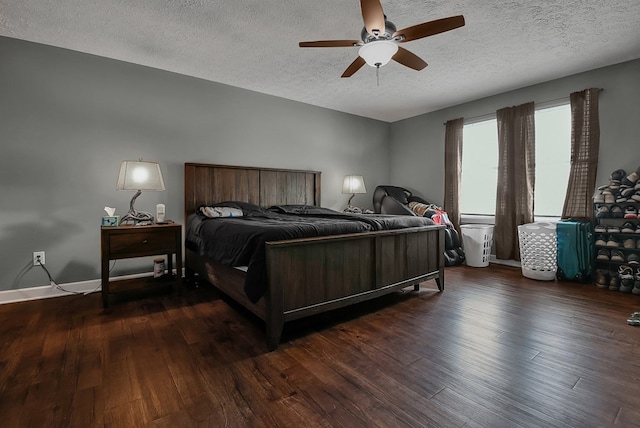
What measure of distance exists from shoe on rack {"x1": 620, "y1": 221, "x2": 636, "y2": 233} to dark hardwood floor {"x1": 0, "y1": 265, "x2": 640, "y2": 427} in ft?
2.75

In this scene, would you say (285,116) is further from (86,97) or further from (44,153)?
(44,153)

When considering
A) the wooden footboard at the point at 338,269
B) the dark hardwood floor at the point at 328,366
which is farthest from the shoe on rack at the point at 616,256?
the wooden footboard at the point at 338,269

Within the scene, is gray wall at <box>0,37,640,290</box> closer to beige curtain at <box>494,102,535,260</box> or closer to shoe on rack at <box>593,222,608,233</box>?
beige curtain at <box>494,102,535,260</box>

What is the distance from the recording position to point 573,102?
349cm

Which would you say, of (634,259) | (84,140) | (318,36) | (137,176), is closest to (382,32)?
(318,36)

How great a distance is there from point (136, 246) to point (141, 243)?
46mm

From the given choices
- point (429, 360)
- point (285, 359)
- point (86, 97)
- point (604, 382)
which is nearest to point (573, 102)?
point (604, 382)

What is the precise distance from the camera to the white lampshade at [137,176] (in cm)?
262

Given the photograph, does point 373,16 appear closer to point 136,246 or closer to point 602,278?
point 136,246

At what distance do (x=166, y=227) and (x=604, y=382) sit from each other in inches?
126

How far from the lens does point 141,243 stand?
2650mm

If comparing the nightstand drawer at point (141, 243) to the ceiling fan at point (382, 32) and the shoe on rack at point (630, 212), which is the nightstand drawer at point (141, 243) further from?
the shoe on rack at point (630, 212)

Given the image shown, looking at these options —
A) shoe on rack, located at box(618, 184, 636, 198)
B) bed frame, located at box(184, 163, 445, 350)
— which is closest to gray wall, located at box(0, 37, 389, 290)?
bed frame, located at box(184, 163, 445, 350)

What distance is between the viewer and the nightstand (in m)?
2.50
